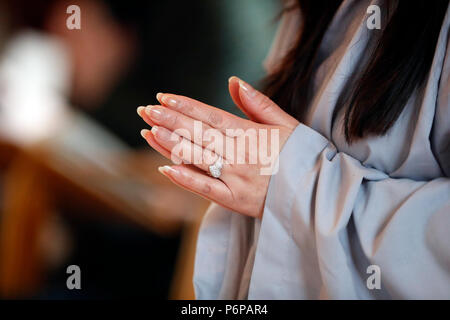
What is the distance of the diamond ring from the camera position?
421 mm

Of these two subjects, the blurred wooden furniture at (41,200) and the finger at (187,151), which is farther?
the blurred wooden furniture at (41,200)

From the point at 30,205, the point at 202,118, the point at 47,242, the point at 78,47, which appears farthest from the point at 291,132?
the point at 78,47

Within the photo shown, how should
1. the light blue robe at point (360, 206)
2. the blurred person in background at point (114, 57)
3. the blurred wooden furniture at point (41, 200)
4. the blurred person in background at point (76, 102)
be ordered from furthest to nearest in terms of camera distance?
the blurred person in background at point (114, 57) → the blurred person in background at point (76, 102) → the blurred wooden furniture at point (41, 200) → the light blue robe at point (360, 206)

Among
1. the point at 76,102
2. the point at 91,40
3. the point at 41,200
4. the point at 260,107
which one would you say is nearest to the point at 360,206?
the point at 260,107

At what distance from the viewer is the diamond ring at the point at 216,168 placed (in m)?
0.42

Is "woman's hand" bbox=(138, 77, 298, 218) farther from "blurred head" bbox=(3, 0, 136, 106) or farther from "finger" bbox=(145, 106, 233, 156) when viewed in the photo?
"blurred head" bbox=(3, 0, 136, 106)

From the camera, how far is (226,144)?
42cm

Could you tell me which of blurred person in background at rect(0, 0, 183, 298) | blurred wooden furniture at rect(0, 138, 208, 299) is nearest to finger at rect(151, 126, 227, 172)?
blurred wooden furniture at rect(0, 138, 208, 299)

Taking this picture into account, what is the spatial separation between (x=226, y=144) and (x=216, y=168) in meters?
0.03

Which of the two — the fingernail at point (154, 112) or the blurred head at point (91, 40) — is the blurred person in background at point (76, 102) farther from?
the fingernail at point (154, 112)

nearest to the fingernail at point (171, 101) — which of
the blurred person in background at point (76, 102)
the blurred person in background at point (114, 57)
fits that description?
the blurred person in background at point (76, 102)
